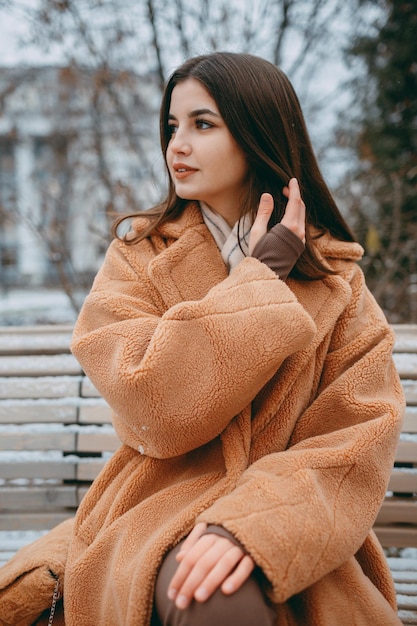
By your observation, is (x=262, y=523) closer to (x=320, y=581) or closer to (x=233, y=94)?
(x=320, y=581)

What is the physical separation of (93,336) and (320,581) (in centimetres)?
80

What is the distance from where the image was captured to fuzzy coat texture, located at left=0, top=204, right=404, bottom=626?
136 centimetres

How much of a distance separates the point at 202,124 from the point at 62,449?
1.22 m

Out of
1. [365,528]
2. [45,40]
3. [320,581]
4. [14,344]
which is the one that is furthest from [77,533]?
[45,40]

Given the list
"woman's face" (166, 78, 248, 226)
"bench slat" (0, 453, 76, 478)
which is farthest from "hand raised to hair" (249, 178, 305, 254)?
"bench slat" (0, 453, 76, 478)

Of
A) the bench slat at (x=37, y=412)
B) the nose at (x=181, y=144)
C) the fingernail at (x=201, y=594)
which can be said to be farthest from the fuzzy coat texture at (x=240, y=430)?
the bench slat at (x=37, y=412)

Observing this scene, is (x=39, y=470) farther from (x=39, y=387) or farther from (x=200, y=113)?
(x=200, y=113)

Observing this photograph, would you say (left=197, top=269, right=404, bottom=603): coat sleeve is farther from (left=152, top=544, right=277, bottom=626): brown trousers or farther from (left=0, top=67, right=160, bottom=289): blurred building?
(left=0, top=67, right=160, bottom=289): blurred building

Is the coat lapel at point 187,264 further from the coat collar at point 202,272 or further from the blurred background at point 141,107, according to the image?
the blurred background at point 141,107

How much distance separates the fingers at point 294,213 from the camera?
164cm

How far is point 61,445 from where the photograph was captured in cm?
223

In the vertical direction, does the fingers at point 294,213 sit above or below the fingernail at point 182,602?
above

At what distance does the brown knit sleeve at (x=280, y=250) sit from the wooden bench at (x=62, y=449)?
88 cm

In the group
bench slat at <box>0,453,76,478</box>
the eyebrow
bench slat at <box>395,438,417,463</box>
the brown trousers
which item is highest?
the eyebrow
